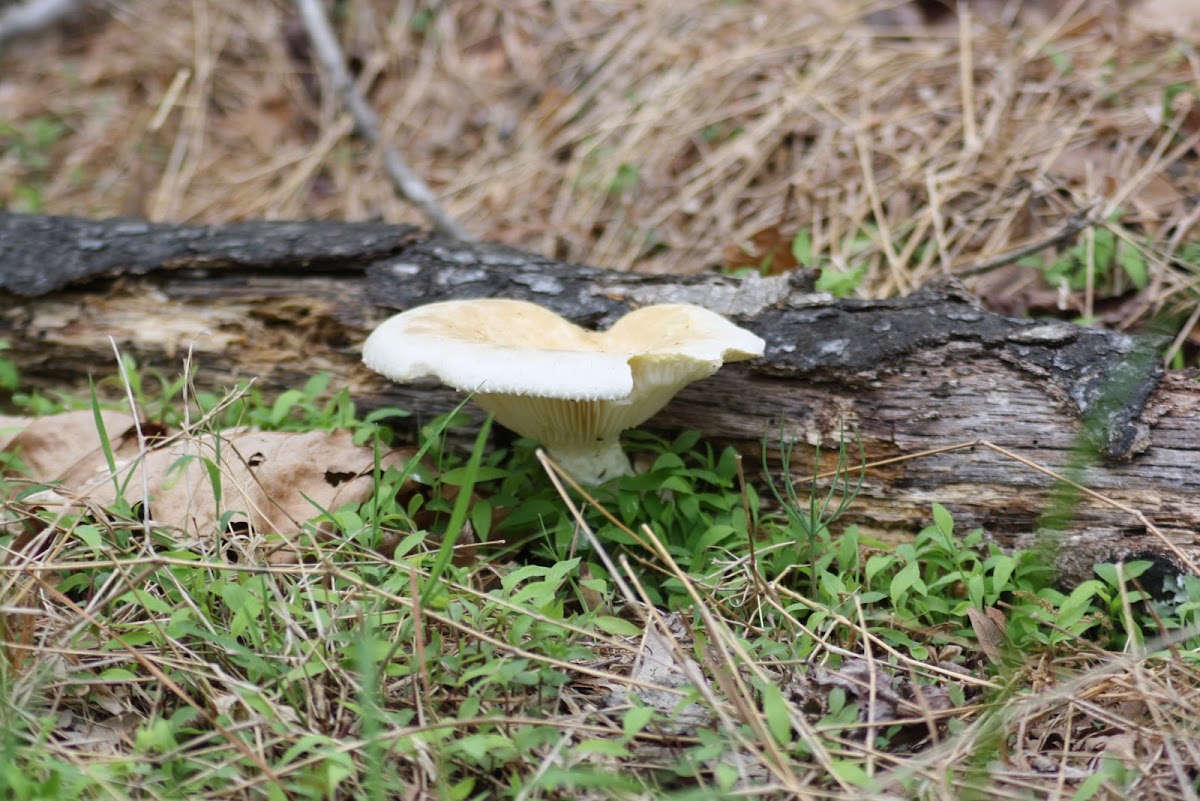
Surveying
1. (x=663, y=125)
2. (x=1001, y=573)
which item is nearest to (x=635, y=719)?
(x=1001, y=573)

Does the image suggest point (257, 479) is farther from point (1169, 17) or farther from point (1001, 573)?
point (1169, 17)

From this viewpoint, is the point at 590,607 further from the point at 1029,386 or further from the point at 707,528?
the point at 1029,386

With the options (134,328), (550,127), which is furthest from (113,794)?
(550,127)

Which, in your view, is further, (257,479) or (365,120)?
(365,120)

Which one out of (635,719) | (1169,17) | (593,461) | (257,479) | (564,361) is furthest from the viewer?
(1169,17)

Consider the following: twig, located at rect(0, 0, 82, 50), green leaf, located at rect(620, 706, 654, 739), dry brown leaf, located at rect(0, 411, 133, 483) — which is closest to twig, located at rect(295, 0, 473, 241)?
dry brown leaf, located at rect(0, 411, 133, 483)

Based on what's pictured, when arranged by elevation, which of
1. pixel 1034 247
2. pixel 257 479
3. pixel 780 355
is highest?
pixel 1034 247

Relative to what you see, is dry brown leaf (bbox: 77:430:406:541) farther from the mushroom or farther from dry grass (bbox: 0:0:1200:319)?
dry grass (bbox: 0:0:1200:319)

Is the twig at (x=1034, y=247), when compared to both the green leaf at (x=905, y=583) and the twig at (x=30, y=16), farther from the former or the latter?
the twig at (x=30, y=16)
